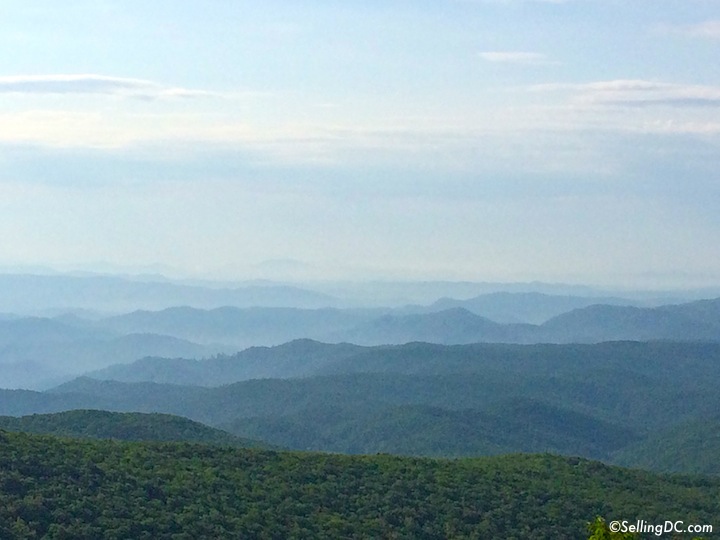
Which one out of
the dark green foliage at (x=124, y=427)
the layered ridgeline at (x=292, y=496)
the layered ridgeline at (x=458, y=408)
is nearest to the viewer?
the layered ridgeline at (x=292, y=496)

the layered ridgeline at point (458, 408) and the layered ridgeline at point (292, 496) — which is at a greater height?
the layered ridgeline at point (292, 496)

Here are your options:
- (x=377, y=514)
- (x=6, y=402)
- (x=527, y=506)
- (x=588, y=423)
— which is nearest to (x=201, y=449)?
(x=377, y=514)

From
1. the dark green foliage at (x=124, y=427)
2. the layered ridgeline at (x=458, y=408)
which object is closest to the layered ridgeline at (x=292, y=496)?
the dark green foliage at (x=124, y=427)

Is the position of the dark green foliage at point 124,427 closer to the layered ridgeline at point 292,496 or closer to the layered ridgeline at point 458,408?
the layered ridgeline at point 292,496

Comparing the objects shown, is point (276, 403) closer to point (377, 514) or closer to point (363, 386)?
point (363, 386)

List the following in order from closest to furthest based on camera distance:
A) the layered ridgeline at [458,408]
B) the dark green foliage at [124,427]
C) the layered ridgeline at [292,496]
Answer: the layered ridgeline at [292,496] < the dark green foliage at [124,427] < the layered ridgeline at [458,408]

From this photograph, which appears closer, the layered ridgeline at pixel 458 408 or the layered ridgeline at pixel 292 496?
the layered ridgeline at pixel 292 496

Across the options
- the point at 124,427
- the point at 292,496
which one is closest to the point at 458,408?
the point at 124,427
